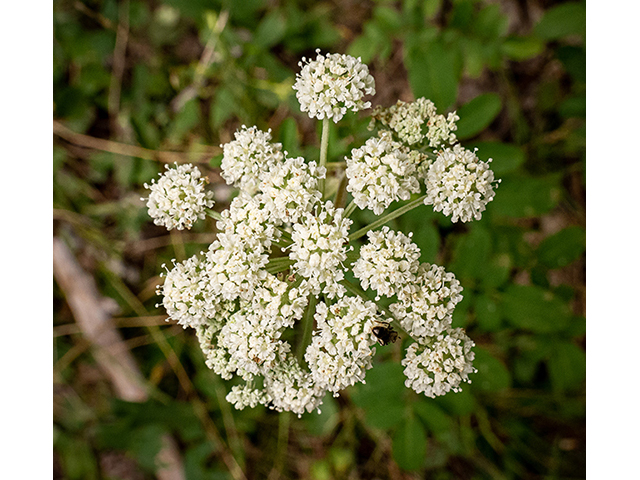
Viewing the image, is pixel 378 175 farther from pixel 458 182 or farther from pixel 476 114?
pixel 476 114

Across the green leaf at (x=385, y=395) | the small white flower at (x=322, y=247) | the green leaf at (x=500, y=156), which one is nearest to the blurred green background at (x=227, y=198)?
the green leaf at (x=385, y=395)

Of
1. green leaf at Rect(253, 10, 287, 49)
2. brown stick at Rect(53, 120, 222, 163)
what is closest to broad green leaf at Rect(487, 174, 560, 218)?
green leaf at Rect(253, 10, 287, 49)

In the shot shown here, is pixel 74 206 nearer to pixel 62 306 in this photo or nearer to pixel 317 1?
pixel 62 306

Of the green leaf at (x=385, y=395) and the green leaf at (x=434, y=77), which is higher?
the green leaf at (x=434, y=77)

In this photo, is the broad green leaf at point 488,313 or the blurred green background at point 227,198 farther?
the blurred green background at point 227,198

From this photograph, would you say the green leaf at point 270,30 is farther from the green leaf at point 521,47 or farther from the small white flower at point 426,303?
the small white flower at point 426,303
